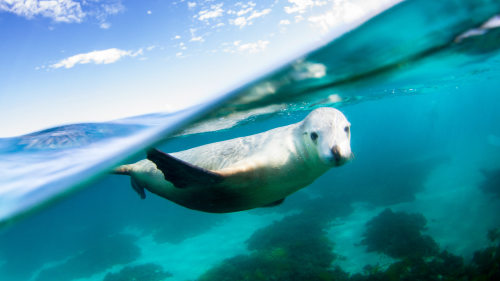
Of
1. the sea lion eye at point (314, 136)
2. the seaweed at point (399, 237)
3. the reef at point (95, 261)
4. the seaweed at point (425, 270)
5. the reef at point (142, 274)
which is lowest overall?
the reef at point (95, 261)

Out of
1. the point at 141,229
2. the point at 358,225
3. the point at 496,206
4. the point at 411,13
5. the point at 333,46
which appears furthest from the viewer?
the point at 141,229

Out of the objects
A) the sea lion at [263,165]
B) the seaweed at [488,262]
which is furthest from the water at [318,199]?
the sea lion at [263,165]

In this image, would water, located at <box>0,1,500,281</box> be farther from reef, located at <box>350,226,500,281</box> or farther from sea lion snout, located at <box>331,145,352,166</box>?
sea lion snout, located at <box>331,145,352,166</box>

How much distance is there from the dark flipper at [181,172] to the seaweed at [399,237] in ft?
27.5

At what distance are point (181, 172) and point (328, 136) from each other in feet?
Answer: 4.62

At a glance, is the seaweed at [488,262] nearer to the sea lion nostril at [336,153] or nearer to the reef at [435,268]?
the reef at [435,268]

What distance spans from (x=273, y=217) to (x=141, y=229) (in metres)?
13.2

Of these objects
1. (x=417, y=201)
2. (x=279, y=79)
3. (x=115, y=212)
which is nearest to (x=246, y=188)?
(x=279, y=79)

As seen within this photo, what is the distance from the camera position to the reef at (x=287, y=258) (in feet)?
Answer: 26.8

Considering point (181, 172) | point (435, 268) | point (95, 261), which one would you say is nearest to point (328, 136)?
point (181, 172)

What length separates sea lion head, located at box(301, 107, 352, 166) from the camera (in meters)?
2.05

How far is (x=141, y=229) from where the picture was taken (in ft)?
74.3

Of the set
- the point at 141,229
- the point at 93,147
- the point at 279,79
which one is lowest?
the point at 141,229

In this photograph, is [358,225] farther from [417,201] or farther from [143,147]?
[143,147]
